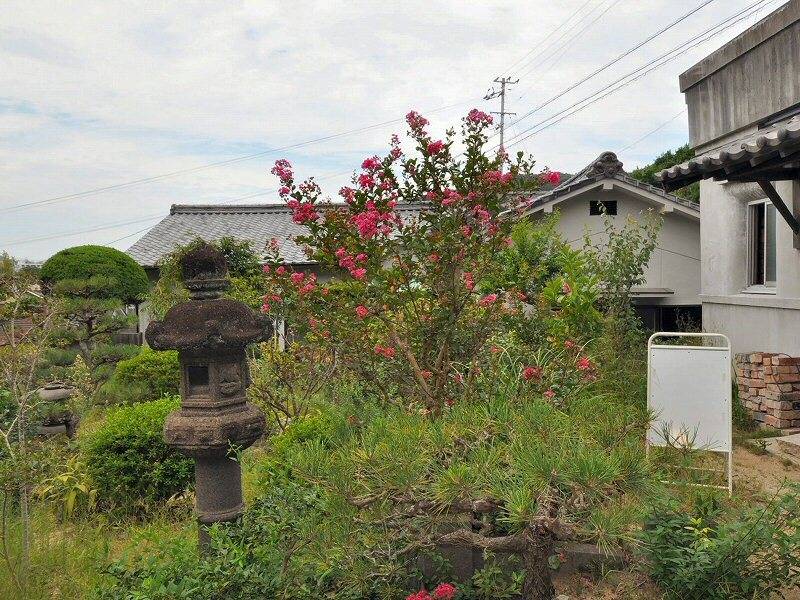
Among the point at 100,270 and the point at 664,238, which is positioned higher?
the point at 664,238

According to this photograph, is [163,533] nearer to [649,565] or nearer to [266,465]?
[266,465]

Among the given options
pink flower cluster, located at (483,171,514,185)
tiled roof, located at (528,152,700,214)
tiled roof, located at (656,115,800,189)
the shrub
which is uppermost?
tiled roof, located at (528,152,700,214)

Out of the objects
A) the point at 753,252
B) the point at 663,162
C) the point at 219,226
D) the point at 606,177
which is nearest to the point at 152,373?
the point at 606,177

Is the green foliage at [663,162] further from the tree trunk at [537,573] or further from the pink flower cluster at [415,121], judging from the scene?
the tree trunk at [537,573]

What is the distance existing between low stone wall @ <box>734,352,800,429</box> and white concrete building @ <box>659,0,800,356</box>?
23 cm

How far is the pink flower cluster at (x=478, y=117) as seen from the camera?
4.30 m

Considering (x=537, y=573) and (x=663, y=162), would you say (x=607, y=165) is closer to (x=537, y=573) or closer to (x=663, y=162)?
(x=663, y=162)

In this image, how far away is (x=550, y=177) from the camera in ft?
14.6

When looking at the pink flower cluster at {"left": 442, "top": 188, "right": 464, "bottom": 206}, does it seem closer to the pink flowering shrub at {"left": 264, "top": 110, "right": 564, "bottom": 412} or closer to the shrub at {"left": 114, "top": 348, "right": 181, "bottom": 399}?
the pink flowering shrub at {"left": 264, "top": 110, "right": 564, "bottom": 412}

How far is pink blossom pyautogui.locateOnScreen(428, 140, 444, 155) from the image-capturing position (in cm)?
419

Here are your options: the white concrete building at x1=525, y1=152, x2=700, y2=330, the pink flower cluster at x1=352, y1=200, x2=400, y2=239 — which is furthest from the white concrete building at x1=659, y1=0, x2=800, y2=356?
the pink flower cluster at x1=352, y1=200, x2=400, y2=239

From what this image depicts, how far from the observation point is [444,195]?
421 cm

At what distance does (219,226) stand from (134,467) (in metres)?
15.1

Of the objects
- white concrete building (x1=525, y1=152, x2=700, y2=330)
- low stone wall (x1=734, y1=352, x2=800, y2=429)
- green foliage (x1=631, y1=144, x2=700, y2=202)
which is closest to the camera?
low stone wall (x1=734, y1=352, x2=800, y2=429)
